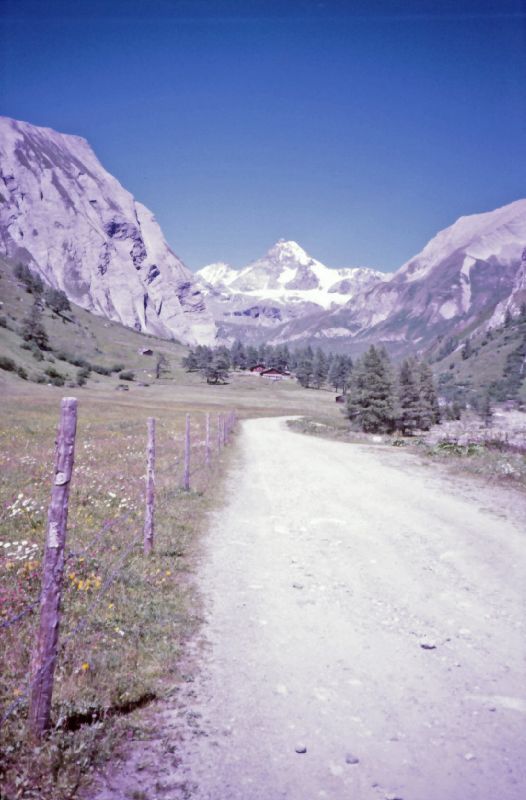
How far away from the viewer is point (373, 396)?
67.4 meters

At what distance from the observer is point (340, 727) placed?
5.11m

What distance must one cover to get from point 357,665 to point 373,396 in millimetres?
62808

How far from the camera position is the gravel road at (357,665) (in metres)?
4.50

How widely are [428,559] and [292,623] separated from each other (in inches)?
168

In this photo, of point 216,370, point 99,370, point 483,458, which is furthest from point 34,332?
point 483,458

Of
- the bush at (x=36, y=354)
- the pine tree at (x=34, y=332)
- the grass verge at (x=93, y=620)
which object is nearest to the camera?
the grass verge at (x=93, y=620)

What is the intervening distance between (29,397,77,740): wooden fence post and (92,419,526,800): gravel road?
1.32m

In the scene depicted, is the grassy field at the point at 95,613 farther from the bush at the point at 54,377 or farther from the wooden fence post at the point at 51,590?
the bush at the point at 54,377


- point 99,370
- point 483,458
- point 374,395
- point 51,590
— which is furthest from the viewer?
point 99,370

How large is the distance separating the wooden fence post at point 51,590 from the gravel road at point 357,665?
132cm

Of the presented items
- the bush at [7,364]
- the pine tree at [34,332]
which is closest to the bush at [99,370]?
A: the pine tree at [34,332]

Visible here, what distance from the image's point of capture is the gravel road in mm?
4500

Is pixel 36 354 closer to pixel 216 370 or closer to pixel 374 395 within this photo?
pixel 216 370

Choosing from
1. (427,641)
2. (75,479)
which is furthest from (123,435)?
(427,641)
